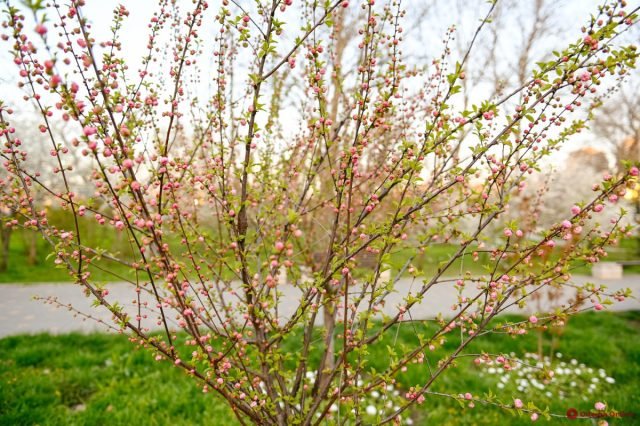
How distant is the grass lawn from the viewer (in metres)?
3.92

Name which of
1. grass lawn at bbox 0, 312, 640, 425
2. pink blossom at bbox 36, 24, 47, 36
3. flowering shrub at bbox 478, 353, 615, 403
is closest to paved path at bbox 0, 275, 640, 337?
grass lawn at bbox 0, 312, 640, 425

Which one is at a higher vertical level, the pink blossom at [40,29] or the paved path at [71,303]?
the pink blossom at [40,29]

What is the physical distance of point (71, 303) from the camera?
8.33 meters

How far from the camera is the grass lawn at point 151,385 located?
392 cm

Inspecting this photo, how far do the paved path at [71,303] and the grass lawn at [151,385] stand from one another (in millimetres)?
741

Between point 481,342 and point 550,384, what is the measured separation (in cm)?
120

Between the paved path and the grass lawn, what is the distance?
741mm

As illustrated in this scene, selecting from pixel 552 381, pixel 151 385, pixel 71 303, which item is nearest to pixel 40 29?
pixel 151 385

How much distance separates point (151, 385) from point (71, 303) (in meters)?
5.08

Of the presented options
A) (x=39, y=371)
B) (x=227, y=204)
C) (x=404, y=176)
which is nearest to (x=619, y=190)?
(x=404, y=176)

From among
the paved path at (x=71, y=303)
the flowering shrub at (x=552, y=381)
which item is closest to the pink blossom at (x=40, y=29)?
the flowering shrub at (x=552, y=381)

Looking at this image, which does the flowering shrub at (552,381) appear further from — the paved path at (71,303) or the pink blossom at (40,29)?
the pink blossom at (40,29)

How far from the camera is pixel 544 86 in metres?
1.60

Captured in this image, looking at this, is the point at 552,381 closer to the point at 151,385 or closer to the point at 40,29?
the point at 151,385
